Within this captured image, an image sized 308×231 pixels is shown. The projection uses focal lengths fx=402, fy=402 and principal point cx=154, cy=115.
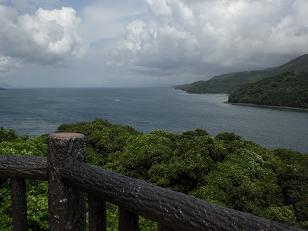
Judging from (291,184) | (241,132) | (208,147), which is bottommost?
(241,132)

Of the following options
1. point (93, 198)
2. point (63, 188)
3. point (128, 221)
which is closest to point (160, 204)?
point (128, 221)

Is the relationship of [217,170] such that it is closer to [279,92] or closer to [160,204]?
[160,204]

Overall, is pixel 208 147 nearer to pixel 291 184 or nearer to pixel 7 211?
pixel 291 184

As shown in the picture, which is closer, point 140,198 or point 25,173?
point 140,198

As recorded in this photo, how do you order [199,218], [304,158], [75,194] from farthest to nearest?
[304,158], [75,194], [199,218]

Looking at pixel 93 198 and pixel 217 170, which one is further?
pixel 217 170

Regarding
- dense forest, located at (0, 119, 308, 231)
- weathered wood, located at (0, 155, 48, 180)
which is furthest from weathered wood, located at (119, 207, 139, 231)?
dense forest, located at (0, 119, 308, 231)

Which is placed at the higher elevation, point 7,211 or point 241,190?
point 7,211

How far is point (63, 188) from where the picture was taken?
108 inches

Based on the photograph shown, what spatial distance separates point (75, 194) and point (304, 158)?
2196 cm

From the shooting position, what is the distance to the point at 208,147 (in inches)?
718

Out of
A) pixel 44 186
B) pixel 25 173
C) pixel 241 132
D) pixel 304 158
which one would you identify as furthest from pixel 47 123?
pixel 25 173

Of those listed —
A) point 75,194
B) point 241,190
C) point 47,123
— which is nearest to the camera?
point 75,194

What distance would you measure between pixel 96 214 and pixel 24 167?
715mm
